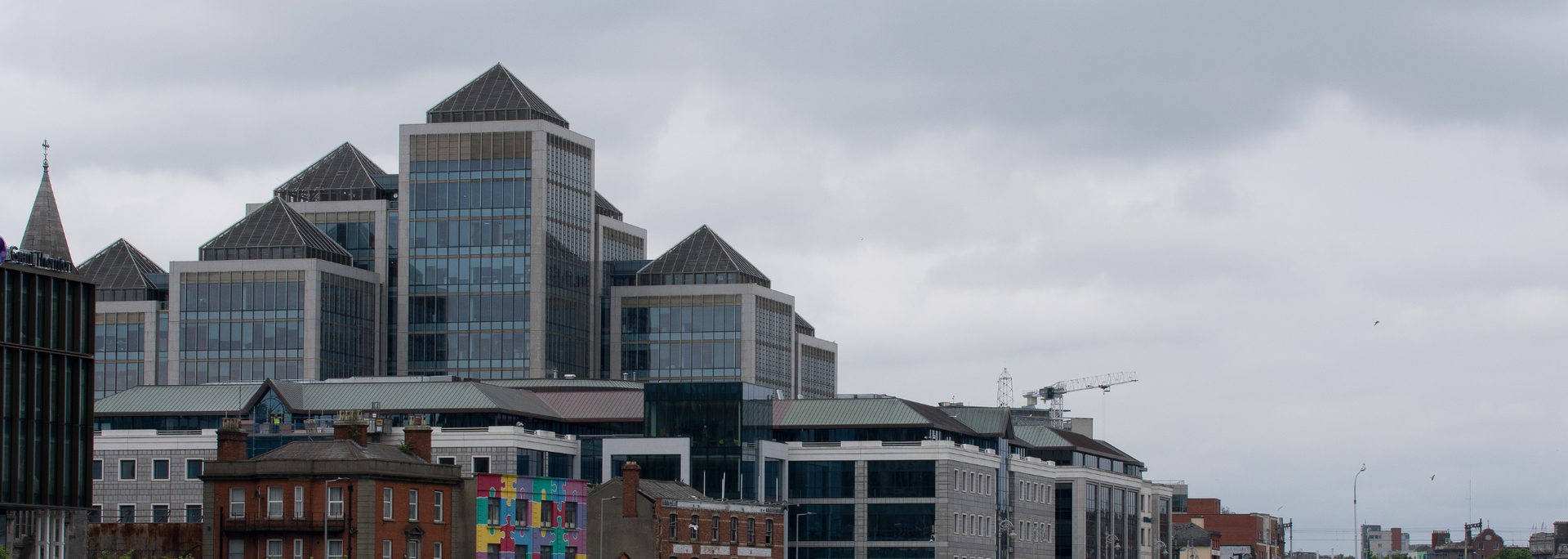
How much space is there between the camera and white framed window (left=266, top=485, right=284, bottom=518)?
422 ft

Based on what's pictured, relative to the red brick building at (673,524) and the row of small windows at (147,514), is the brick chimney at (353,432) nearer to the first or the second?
the red brick building at (673,524)

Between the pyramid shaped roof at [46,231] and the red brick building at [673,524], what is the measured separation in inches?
1432

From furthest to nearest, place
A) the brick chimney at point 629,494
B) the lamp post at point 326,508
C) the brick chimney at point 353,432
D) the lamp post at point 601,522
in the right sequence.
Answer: the brick chimney at point 629,494
the lamp post at point 601,522
the brick chimney at point 353,432
the lamp post at point 326,508

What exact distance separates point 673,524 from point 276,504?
32321mm

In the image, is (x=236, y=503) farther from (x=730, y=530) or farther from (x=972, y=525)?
(x=972, y=525)

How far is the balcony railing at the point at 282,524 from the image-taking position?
127562 mm

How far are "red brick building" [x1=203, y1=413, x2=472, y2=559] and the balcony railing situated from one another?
0.15 feet

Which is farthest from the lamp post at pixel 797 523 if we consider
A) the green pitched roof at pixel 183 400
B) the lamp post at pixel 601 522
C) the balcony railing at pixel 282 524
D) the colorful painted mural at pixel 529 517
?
the balcony railing at pixel 282 524

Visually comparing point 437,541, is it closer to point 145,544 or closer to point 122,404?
point 145,544

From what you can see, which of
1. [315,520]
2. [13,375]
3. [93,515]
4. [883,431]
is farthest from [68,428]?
[883,431]

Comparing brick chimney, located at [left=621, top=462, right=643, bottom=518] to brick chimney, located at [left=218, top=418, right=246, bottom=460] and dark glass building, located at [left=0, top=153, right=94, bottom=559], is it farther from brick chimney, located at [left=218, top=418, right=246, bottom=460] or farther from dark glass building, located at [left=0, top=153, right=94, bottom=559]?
dark glass building, located at [left=0, top=153, right=94, bottom=559]

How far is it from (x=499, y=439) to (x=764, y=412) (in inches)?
A: 804

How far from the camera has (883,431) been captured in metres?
186

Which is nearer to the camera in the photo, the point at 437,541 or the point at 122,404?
the point at 437,541
